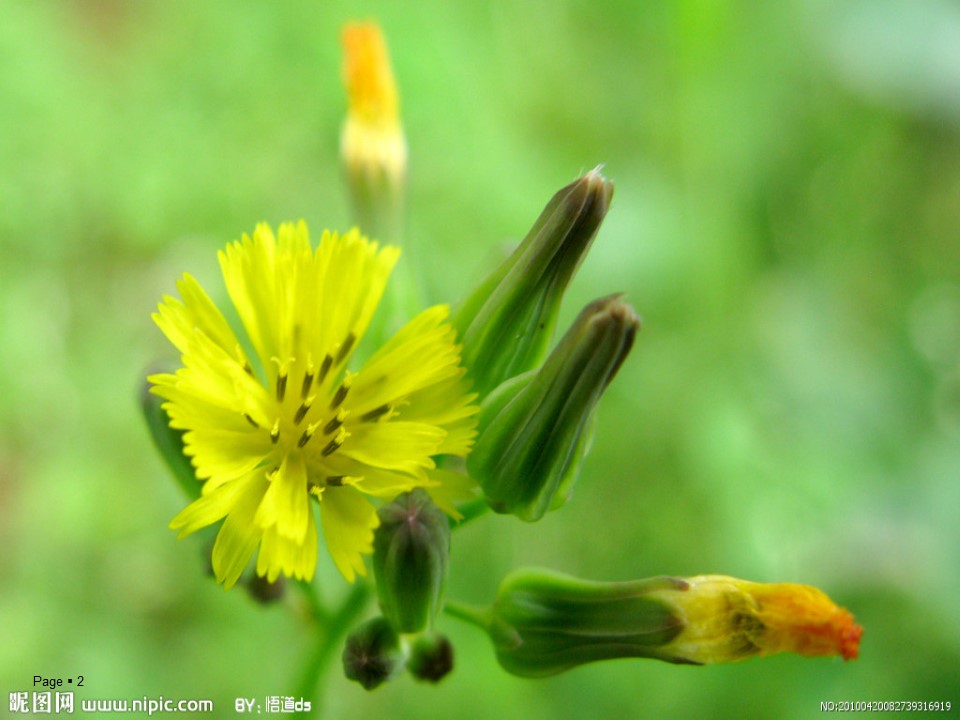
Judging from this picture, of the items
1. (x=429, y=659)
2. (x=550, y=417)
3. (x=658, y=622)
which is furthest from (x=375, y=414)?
(x=658, y=622)

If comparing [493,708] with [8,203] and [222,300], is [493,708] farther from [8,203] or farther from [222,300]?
[8,203]

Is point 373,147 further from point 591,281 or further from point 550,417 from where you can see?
point 591,281

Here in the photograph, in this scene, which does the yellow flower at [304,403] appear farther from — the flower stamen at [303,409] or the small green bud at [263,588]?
the small green bud at [263,588]

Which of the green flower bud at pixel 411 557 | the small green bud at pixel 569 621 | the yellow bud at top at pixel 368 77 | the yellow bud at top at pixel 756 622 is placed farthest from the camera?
the yellow bud at top at pixel 368 77

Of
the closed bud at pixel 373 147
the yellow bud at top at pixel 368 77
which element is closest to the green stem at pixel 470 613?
the closed bud at pixel 373 147

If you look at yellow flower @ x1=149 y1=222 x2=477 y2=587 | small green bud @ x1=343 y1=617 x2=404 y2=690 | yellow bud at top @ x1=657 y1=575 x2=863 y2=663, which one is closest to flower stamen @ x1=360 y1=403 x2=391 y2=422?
yellow flower @ x1=149 y1=222 x2=477 y2=587

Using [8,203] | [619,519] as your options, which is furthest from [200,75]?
[619,519]
